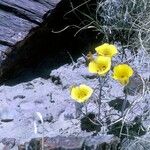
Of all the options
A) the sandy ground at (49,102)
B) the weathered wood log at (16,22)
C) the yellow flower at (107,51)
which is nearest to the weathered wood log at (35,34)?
the weathered wood log at (16,22)

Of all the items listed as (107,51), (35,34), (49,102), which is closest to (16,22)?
(35,34)

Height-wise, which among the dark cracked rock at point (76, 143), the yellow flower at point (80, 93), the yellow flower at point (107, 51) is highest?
the yellow flower at point (107, 51)

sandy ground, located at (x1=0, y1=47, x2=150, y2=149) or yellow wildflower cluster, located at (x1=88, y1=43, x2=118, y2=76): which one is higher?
yellow wildflower cluster, located at (x1=88, y1=43, x2=118, y2=76)

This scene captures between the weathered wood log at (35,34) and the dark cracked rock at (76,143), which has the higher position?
the weathered wood log at (35,34)

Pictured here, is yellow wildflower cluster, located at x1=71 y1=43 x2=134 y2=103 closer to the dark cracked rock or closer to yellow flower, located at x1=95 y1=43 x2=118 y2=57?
yellow flower, located at x1=95 y1=43 x2=118 y2=57

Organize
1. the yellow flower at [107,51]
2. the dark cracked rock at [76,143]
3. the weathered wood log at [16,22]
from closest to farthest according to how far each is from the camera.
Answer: the dark cracked rock at [76,143] → the yellow flower at [107,51] → the weathered wood log at [16,22]

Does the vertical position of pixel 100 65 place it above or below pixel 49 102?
above

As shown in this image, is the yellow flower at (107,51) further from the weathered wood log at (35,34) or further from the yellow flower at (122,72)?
the weathered wood log at (35,34)

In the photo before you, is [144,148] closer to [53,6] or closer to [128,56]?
[128,56]

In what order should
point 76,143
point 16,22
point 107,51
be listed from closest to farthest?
point 76,143 < point 107,51 < point 16,22

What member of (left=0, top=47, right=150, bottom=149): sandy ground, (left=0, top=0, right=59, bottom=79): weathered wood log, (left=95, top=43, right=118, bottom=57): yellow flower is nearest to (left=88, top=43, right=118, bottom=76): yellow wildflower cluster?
(left=95, top=43, right=118, bottom=57): yellow flower

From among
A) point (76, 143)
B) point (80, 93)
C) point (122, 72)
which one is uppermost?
point (122, 72)

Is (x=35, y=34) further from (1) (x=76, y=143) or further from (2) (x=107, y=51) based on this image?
(1) (x=76, y=143)
